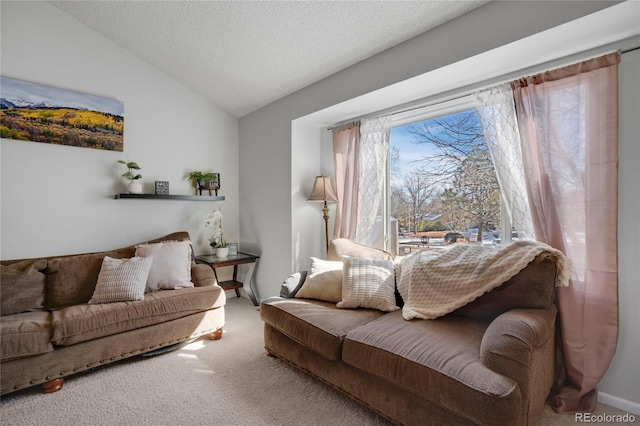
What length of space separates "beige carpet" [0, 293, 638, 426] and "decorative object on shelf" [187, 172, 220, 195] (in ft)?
6.25

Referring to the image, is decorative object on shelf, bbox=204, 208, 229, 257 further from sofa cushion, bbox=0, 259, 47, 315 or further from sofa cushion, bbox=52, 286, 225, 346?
sofa cushion, bbox=0, 259, 47, 315

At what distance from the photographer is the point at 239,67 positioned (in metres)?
3.15

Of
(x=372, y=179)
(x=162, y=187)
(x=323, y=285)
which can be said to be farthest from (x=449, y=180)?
(x=162, y=187)

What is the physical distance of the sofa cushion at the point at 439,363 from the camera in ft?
4.32

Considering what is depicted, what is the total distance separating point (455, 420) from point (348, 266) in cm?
121

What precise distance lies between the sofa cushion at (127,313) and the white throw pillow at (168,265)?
A: 11 centimetres

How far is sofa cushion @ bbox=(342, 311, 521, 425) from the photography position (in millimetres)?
1315

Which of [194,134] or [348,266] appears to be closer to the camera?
[348,266]

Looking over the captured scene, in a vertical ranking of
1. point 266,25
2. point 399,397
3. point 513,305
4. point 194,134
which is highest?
point 266,25

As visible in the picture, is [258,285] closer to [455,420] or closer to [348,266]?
[348,266]

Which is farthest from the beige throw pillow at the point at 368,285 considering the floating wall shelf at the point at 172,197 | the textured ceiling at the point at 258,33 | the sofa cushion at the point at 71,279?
the sofa cushion at the point at 71,279

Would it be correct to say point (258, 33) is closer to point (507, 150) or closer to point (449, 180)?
point (449, 180)

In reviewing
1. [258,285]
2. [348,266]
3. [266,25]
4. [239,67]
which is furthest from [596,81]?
[258,285]

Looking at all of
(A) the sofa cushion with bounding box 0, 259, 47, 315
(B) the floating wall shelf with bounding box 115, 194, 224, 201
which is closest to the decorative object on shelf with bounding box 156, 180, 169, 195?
(B) the floating wall shelf with bounding box 115, 194, 224, 201
